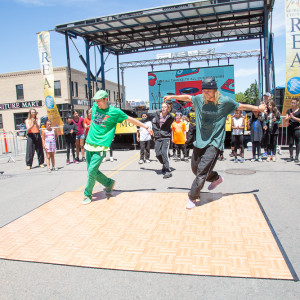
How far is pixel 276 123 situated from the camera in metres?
9.54

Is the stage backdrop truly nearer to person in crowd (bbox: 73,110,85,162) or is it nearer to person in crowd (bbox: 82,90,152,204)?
person in crowd (bbox: 73,110,85,162)

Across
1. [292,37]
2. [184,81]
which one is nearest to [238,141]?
[292,37]

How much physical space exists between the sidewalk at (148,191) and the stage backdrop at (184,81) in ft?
38.7

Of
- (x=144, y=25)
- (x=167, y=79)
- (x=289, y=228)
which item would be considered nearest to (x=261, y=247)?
(x=289, y=228)

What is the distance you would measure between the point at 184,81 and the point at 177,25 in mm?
4889

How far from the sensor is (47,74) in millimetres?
13766

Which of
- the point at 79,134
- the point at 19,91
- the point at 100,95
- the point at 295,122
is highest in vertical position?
the point at 19,91

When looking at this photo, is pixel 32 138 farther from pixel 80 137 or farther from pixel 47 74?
pixel 47 74

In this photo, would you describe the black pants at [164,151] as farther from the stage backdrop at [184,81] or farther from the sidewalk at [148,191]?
the stage backdrop at [184,81]

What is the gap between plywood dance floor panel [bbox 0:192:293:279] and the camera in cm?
308

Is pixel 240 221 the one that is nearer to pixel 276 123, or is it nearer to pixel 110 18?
pixel 276 123

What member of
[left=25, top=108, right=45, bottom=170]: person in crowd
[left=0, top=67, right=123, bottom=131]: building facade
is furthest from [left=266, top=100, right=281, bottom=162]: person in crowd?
[left=0, top=67, right=123, bottom=131]: building facade

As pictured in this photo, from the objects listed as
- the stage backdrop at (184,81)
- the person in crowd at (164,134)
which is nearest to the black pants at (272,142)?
the person in crowd at (164,134)

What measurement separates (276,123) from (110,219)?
7.13 meters
